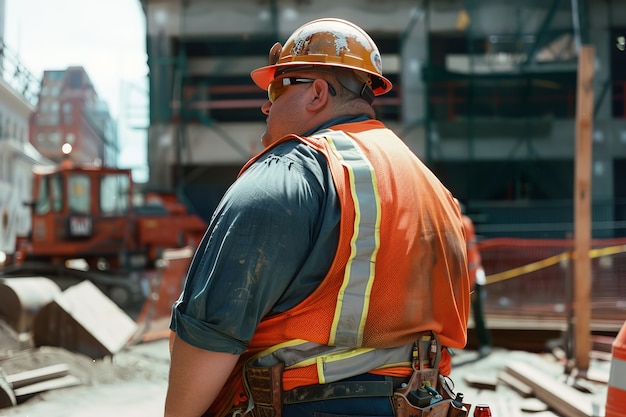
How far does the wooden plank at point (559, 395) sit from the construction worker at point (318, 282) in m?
3.36

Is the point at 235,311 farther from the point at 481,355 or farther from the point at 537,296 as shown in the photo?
the point at 537,296

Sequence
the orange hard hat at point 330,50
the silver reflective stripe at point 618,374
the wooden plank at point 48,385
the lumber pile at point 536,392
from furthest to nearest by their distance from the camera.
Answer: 1. the wooden plank at point 48,385
2. the lumber pile at point 536,392
3. the silver reflective stripe at point 618,374
4. the orange hard hat at point 330,50

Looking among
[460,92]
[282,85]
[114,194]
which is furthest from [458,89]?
[282,85]

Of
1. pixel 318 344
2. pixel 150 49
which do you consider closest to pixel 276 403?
pixel 318 344

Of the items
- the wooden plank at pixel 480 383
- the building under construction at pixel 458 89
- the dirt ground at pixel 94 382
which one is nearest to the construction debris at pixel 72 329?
the dirt ground at pixel 94 382

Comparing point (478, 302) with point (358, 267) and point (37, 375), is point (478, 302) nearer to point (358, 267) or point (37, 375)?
point (37, 375)

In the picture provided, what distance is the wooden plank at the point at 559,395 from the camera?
4867mm

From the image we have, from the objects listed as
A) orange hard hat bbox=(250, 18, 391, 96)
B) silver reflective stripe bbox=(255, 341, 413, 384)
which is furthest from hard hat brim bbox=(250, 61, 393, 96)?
silver reflective stripe bbox=(255, 341, 413, 384)

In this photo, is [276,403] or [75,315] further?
[75,315]

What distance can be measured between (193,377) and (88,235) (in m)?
14.3

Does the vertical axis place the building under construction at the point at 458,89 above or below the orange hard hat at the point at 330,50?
above

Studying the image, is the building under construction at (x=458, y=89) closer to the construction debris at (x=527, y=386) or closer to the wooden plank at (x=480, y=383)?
the construction debris at (x=527, y=386)

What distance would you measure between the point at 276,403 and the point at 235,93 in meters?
21.6

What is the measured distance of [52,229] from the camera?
48.5ft
